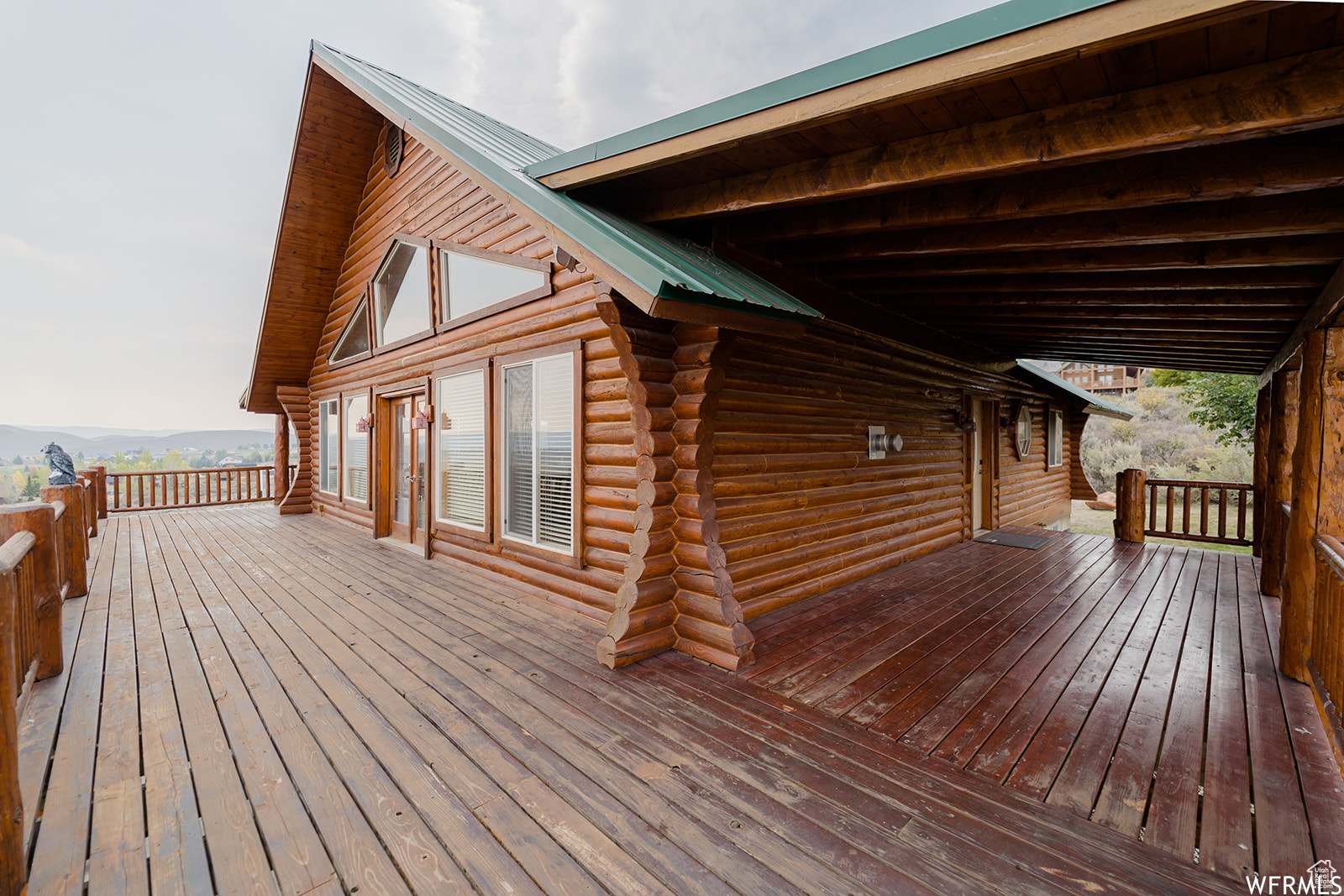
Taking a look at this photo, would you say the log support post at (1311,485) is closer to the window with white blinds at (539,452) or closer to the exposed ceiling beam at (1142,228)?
the exposed ceiling beam at (1142,228)

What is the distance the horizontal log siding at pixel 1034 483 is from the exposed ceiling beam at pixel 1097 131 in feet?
23.6

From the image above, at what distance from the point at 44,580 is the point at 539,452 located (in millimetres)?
2974

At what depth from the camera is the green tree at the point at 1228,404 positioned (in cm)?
1220

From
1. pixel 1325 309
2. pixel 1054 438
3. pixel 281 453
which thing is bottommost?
pixel 281 453

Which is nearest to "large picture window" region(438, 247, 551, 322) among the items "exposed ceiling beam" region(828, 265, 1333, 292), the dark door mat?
"exposed ceiling beam" region(828, 265, 1333, 292)

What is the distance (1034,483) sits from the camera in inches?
376

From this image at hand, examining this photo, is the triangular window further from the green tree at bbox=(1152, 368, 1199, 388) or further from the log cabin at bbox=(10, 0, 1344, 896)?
the green tree at bbox=(1152, 368, 1199, 388)

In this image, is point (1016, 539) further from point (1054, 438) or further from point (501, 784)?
point (501, 784)

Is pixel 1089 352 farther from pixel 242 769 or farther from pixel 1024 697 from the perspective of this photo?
pixel 242 769

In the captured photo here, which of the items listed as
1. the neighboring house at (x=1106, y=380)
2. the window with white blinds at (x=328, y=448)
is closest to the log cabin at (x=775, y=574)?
the window with white blinds at (x=328, y=448)

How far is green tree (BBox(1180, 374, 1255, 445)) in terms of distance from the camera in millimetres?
12203

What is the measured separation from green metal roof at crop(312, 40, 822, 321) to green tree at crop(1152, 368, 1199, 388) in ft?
56.0

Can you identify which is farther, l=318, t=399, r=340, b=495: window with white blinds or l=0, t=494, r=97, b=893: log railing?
l=318, t=399, r=340, b=495: window with white blinds

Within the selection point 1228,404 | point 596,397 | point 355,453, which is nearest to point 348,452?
point 355,453
